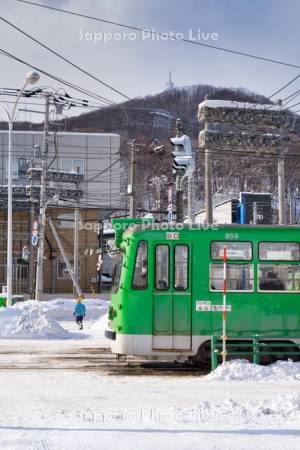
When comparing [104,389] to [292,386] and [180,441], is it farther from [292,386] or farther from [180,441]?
[180,441]

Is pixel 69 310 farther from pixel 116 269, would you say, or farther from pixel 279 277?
pixel 279 277

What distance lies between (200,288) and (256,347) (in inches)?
71.5

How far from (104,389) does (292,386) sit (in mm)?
3437

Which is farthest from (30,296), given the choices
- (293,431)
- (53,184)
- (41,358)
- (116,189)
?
(293,431)

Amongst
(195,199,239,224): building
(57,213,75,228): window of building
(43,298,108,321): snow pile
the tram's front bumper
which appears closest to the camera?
the tram's front bumper

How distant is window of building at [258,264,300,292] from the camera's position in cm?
1508

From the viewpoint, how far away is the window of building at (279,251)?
15109 mm

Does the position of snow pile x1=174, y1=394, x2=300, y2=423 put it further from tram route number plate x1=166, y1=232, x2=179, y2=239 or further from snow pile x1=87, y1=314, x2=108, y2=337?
snow pile x1=87, y1=314, x2=108, y2=337

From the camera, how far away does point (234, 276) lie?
15.1 m

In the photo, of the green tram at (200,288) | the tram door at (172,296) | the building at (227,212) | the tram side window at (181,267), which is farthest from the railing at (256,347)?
the building at (227,212)

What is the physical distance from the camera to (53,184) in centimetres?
Result: 6038

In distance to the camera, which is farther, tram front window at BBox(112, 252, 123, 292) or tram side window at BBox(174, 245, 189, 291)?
tram front window at BBox(112, 252, 123, 292)

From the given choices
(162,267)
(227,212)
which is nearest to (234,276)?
(162,267)

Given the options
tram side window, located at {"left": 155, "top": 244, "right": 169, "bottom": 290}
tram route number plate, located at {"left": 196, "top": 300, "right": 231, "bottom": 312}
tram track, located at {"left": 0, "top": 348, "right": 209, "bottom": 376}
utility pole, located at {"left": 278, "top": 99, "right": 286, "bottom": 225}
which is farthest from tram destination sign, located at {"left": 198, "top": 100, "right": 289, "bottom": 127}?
tram route number plate, located at {"left": 196, "top": 300, "right": 231, "bottom": 312}
